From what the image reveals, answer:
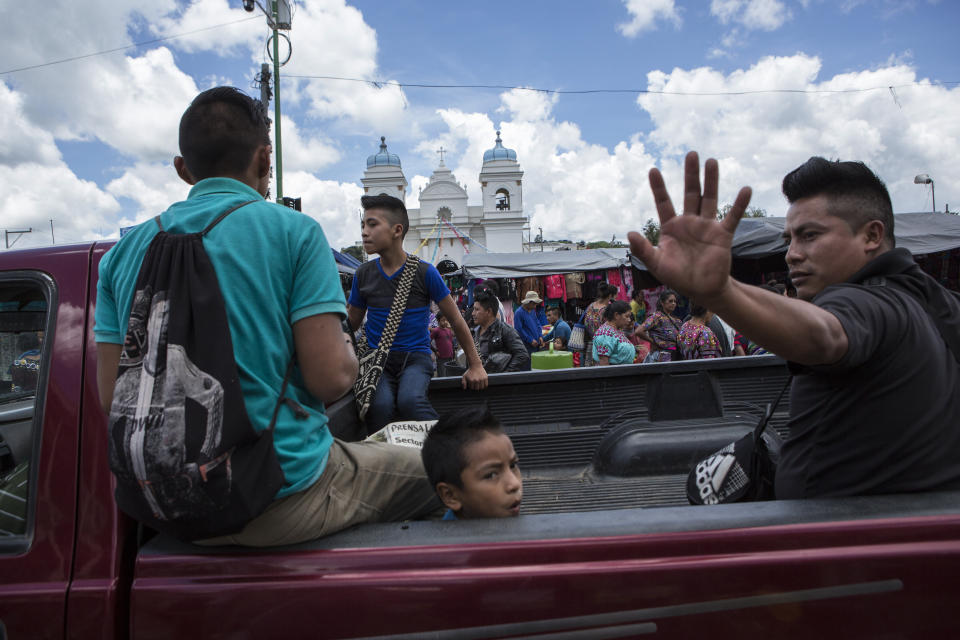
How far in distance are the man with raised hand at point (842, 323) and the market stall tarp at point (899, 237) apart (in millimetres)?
6284

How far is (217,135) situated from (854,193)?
5.43 ft

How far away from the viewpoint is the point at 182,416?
1.10 metres

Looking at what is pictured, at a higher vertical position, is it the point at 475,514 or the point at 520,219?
the point at 520,219

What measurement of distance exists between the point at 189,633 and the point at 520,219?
190 ft

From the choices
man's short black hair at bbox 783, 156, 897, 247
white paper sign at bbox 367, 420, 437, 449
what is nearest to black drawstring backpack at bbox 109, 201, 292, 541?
white paper sign at bbox 367, 420, 437, 449

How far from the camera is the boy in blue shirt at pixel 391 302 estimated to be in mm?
3174

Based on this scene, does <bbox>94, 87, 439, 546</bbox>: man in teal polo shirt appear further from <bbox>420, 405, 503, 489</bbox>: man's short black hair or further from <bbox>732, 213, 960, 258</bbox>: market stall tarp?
<bbox>732, 213, 960, 258</bbox>: market stall tarp

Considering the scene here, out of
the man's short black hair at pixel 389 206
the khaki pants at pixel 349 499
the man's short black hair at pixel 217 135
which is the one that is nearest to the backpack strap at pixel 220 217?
the man's short black hair at pixel 217 135

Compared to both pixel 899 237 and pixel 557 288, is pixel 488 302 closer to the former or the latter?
pixel 899 237

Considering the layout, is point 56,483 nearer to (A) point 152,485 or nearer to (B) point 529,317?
(A) point 152,485

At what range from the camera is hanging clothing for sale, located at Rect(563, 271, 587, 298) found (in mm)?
12734

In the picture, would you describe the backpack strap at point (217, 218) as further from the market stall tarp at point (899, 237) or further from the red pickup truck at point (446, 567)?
the market stall tarp at point (899, 237)

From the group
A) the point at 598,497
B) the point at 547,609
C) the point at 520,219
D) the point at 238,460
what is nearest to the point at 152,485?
the point at 238,460

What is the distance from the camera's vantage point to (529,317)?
8180 millimetres
